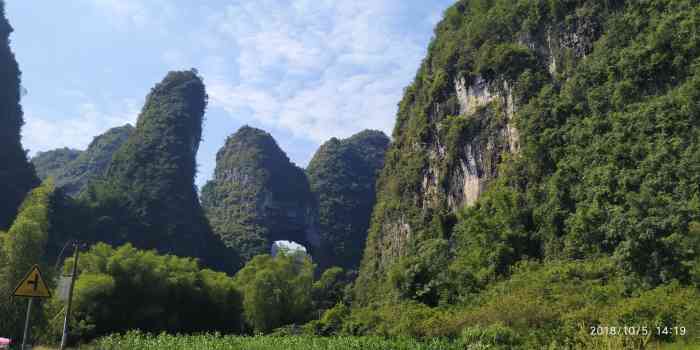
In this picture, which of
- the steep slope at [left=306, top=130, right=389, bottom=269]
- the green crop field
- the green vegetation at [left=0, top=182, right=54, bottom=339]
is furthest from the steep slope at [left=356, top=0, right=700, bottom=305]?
→ the steep slope at [left=306, top=130, right=389, bottom=269]

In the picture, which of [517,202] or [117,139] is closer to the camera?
[517,202]

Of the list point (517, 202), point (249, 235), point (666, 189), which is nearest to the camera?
point (666, 189)

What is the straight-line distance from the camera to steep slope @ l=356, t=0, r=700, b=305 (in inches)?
885

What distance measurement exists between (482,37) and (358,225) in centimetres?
5201

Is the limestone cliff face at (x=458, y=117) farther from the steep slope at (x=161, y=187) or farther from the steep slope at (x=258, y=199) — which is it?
the steep slope at (x=258, y=199)

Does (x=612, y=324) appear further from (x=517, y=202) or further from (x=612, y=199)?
(x=517, y=202)

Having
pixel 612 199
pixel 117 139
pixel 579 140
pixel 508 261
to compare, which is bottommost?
pixel 508 261

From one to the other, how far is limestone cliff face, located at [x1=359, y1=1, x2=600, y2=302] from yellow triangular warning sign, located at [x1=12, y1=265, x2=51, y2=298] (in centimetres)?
2798

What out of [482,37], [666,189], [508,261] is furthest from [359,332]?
[482,37]

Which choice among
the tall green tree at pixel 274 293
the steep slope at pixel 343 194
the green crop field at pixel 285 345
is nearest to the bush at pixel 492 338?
the green crop field at pixel 285 345

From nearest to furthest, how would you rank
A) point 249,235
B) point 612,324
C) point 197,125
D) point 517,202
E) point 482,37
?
point 612,324 < point 517,202 < point 482,37 < point 197,125 < point 249,235

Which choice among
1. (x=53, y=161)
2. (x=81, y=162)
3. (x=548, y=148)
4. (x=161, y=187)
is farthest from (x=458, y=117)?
(x=53, y=161)

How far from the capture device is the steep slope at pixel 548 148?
22.5m

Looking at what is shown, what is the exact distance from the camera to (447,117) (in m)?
39.7
